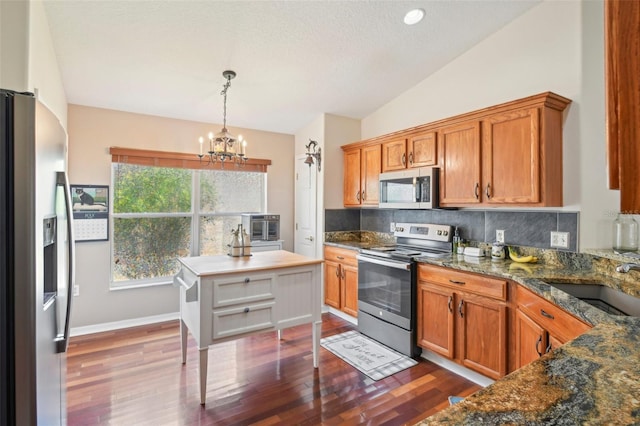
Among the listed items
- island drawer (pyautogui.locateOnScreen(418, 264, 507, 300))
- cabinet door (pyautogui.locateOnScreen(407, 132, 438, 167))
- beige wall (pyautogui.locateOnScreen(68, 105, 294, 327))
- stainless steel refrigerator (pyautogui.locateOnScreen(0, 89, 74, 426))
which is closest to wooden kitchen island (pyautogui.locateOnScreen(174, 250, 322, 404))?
island drawer (pyautogui.locateOnScreen(418, 264, 507, 300))

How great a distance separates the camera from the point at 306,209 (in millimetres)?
4523

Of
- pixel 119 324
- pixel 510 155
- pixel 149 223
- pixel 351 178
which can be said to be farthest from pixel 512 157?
pixel 119 324

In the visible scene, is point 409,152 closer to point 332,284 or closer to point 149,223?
point 332,284

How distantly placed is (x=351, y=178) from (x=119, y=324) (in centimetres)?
320

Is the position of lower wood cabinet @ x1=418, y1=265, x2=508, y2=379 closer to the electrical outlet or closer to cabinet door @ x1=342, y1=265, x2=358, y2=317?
the electrical outlet

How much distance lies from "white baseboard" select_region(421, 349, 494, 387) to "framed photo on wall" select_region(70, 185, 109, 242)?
3.55m

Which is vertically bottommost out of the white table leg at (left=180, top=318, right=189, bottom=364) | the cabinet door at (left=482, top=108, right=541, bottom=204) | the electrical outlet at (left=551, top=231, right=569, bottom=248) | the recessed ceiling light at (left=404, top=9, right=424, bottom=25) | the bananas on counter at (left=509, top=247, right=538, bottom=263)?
the white table leg at (left=180, top=318, right=189, bottom=364)

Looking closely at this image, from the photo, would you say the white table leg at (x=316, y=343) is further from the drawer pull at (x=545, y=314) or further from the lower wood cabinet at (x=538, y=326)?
the drawer pull at (x=545, y=314)

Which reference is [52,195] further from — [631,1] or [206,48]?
[206,48]

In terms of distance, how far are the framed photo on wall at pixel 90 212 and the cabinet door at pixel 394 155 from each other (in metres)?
3.12

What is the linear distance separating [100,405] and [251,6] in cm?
302

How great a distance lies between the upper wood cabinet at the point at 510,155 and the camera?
2.40 metres

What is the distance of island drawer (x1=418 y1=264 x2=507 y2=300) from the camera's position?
2318 mm

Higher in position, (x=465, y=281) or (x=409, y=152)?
(x=409, y=152)
